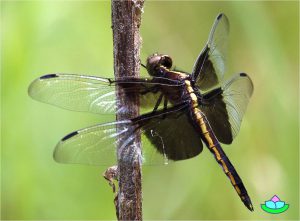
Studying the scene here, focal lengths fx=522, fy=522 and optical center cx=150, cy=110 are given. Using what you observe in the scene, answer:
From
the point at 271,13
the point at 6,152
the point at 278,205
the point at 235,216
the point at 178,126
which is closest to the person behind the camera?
the point at 178,126

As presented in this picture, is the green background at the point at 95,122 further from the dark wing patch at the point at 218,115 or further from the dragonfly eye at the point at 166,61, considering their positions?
the dragonfly eye at the point at 166,61

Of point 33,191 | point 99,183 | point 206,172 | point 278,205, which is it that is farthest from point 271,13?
point 33,191

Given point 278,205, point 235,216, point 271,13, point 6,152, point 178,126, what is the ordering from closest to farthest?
1. point 178,126
2. point 278,205
3. point 6,152
4. point 235,216
5. point 271,13

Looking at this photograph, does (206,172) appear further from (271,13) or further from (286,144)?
(271,13)

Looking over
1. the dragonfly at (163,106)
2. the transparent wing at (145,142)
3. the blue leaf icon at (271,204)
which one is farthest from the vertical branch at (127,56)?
the blue leaf icon at (271,204)

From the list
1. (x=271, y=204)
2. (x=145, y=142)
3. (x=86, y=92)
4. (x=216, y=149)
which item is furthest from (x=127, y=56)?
(x=271, y=204)

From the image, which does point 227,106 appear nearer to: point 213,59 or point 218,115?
point 218,115

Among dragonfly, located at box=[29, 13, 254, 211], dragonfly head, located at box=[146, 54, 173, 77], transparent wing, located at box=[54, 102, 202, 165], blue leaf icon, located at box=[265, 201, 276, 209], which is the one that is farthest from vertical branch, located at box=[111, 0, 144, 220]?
blue leaf icon, located at box=[265, 201, 276, 209]
